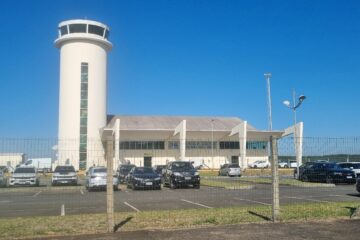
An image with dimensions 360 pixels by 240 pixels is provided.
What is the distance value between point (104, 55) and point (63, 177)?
144ft

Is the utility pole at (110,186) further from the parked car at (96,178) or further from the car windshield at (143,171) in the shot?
the car windshield at (143,171)

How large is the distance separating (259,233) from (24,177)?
968 inches

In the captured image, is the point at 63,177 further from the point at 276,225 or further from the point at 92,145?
the point at 276,225

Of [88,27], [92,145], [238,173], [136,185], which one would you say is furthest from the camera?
[88,27]

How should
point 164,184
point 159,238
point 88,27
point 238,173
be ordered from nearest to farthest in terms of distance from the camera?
point 159,238 → point 164,184 → point 238,173 → point 88,27

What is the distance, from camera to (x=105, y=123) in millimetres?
71500

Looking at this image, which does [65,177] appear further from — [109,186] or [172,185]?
[109,186]

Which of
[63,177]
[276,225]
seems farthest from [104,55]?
[276,225]

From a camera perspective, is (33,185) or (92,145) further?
(33,185)

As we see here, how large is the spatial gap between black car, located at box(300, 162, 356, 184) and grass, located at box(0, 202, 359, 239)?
17.9 meters

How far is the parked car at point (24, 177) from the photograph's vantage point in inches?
1192

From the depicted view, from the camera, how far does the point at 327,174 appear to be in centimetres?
3084

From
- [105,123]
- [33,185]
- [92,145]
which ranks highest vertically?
[105,123]

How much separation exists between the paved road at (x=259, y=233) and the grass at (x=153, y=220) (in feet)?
1.92
